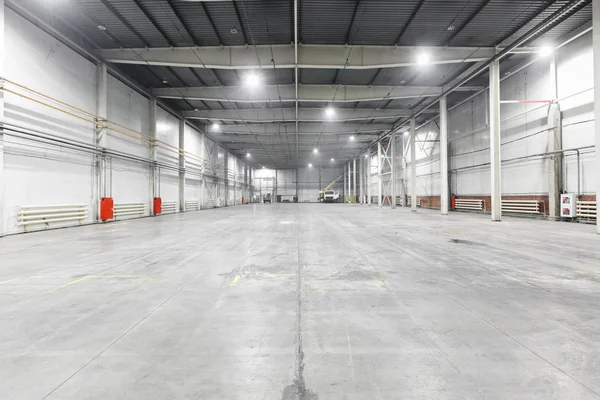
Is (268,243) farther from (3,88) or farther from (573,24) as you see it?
(573,24)

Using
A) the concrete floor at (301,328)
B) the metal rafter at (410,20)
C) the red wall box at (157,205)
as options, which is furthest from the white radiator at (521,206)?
the red wall box at (157,205)

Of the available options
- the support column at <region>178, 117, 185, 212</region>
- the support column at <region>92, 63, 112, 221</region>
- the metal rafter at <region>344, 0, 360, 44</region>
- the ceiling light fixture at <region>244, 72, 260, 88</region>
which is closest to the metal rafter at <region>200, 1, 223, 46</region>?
the ceiling light fixture at <region>244, 72, 260, 88</region>

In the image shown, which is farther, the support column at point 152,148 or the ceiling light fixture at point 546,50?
the support column at point 152,148

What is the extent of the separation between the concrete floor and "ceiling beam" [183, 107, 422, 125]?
688 inches

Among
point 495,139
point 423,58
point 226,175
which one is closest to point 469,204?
point 495,139

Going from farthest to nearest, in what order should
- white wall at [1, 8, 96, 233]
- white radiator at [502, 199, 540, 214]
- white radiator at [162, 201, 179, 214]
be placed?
white radiator at [162, 201, 179, 214] < white radiator at [502, 199, 540, 214] < white wall at [1, 8, 96, 233]

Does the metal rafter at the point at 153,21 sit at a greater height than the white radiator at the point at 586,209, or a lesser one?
greater

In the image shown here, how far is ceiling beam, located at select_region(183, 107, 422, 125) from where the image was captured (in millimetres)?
21094

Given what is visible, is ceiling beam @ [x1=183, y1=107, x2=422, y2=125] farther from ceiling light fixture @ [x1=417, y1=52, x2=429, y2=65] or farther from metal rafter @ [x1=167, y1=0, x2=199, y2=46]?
metal rafter @ [x1=167, y1=0, x2=199, y2=46]

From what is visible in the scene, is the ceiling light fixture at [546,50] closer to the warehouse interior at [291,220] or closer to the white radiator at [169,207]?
the warehouse interior at [291,220]

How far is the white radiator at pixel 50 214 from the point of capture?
31.0ft

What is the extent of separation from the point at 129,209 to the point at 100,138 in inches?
155

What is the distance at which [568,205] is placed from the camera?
12.1m

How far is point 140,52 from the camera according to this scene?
12875 mm
